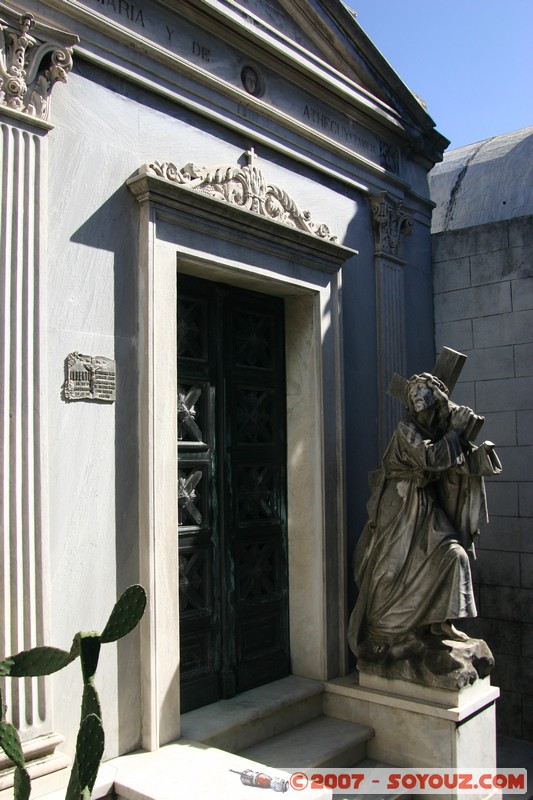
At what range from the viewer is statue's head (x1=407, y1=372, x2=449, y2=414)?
5.23 metres

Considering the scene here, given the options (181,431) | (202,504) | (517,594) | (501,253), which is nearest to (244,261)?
(181,431)

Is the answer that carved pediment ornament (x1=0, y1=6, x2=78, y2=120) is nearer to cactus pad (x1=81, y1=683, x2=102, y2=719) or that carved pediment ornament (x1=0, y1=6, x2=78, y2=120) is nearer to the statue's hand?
cactus pad (x1=81, y1=683, x2=102, y2=719)

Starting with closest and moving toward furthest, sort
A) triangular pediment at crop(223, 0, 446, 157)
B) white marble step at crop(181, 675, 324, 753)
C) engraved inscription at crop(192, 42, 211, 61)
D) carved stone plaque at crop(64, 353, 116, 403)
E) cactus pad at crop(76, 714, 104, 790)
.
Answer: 1. cactus pad at crop(76, 714, 104, 790)
2. carved stone plaque at crop(64, 353, 116, 403)
3. white marble step at crop(181, 675, 324, 753)
4. engraved inscription at crop(192, 42, 211, 61)
5. triangular pediment at crop(223, 0, 446, 157)

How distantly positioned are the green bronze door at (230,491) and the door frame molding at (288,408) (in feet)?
0.45

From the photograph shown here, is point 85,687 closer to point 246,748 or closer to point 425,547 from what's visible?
point 246,748

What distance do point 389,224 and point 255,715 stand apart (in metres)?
4.33

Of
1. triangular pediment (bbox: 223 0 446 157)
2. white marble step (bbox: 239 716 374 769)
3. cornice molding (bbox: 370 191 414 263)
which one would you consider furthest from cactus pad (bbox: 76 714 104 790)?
cornice molding (bbox: 370 191 414 263)

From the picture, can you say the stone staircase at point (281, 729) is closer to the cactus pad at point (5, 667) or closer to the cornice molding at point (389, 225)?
the cactus pad at point (5, 667)

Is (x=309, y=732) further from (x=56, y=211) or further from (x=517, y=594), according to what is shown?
(x=56, y=211)

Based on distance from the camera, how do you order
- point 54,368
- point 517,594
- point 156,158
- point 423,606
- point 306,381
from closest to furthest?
1. point 54,368
2. point 156,158
3. point 423,606
4. point 306,381
5. point 517,594

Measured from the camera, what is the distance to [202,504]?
536 centimetres

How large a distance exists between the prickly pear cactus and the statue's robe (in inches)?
112

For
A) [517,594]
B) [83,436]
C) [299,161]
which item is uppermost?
[299,161]

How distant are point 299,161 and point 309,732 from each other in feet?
13.9
